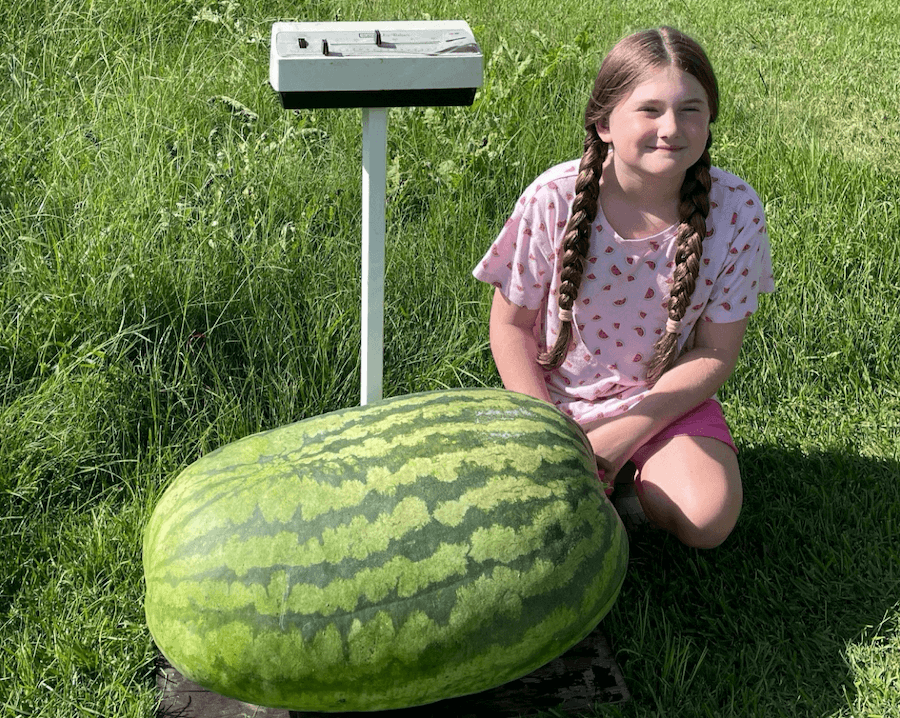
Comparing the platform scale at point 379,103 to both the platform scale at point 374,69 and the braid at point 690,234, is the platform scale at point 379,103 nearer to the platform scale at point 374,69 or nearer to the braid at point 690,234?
the platform scale at point 374,69

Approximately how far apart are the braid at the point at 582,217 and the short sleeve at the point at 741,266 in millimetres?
352

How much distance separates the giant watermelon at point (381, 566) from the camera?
191 centimetres

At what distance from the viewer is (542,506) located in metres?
2.02

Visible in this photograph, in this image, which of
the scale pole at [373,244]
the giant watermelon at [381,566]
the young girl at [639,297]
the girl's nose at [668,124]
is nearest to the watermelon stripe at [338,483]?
the giant watermelon at [381,566]

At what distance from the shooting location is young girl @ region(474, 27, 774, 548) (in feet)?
8.23

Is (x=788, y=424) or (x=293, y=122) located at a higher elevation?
(x=293, y=122)

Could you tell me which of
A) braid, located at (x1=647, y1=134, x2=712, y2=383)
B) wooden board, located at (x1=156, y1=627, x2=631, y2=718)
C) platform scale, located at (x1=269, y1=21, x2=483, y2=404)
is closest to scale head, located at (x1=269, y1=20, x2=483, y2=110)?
platform scale, located at (x1=269, y1=21, x2=483, y2=404)

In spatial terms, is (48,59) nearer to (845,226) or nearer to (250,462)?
(250,462)

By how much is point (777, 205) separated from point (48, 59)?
304 cm

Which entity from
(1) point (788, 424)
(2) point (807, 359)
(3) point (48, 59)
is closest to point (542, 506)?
(1) point (788, 424)

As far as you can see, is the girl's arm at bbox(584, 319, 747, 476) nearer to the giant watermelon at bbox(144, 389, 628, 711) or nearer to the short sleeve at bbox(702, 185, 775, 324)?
the short sleeve at bbox(702, 185, 775, 324)

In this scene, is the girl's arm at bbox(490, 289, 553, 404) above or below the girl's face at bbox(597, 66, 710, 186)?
below

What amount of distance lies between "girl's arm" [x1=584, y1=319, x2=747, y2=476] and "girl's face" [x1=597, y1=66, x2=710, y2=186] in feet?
1.63

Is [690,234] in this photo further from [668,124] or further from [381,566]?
[381,566]
